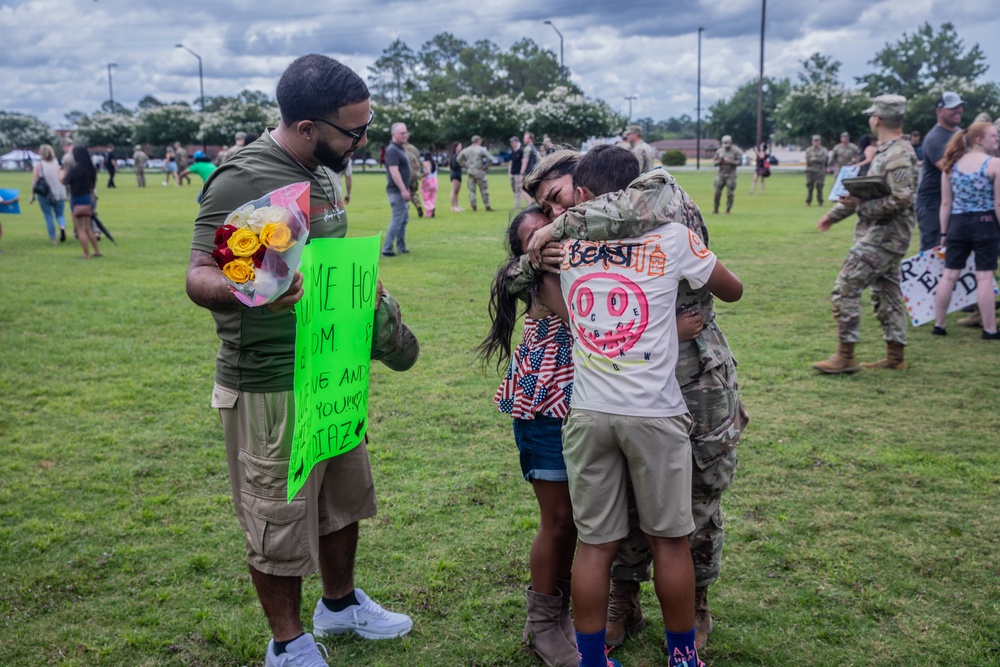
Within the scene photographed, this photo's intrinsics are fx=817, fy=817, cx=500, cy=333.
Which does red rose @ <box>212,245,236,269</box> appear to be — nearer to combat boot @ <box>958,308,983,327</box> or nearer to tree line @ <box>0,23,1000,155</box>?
combat boot @ <box>958,308,983,327</box>

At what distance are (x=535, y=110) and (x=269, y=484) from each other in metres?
50.3

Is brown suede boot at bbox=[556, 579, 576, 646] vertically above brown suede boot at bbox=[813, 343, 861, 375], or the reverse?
brown suede boot at bbox=[813, 343, 861, 375]

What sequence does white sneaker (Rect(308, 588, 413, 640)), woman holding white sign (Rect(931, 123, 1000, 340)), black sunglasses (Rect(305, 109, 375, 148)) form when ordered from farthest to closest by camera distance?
woman holding white sign (Rect(931, 123, 1000, 340))
white sneaker (Rect(308, 588, 413, 640))
black sunglasses (Rect(305, 109, 375, 148))

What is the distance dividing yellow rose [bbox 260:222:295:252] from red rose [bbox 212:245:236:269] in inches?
3.7

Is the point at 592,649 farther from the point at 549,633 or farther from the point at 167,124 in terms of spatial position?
the point at 167,124

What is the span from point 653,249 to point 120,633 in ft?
8.39

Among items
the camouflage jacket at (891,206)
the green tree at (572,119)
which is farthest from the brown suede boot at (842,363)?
the green tree at (572,119)

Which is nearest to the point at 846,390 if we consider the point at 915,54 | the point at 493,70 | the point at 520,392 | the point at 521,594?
the point at 521,594

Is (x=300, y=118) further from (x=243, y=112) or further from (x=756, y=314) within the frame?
(x=243, y=112)

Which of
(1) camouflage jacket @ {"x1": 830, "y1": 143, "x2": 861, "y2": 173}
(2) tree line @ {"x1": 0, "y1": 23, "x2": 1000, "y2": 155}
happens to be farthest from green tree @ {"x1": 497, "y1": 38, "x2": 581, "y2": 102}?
(1) camouflage jacket @ {"x1": 830, "y1": 143, "x2": 861, "y2": 173}

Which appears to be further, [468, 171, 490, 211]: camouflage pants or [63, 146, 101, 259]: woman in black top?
[468, 171, 490, 211]: camouflage pants

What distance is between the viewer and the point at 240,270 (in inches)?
84.9

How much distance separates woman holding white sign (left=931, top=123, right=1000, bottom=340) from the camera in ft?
23.6

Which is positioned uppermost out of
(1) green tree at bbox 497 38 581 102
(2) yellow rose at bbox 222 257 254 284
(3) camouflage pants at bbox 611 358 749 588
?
(1) green tree at bbox 497 38 581 102
